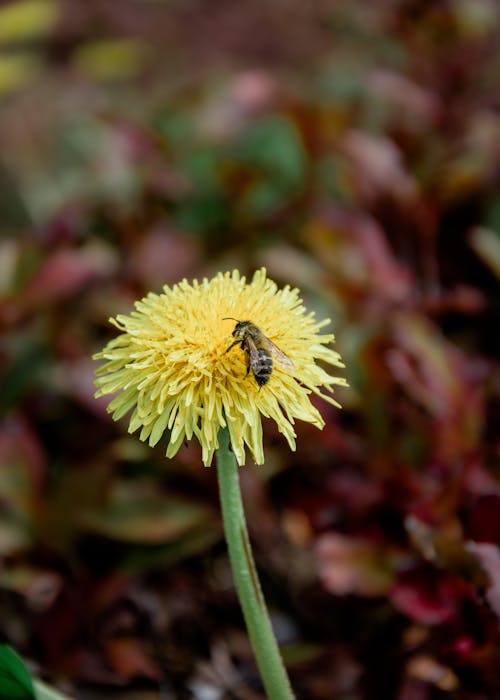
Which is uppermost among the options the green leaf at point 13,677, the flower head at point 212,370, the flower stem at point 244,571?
the flower head at point 212,370

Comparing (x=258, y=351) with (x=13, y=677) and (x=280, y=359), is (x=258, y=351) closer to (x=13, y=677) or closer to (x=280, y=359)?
(x=280, y=359)

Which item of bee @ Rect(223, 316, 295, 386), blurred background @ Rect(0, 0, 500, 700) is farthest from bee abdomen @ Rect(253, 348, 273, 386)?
blurred background @ Rect(0, 0, 500, 700)

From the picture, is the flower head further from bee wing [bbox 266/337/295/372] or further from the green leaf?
the green leaf

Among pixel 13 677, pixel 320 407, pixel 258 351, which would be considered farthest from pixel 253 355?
pixel 320 407

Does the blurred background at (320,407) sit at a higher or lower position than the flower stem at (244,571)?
higher

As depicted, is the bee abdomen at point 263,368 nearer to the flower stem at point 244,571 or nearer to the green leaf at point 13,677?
the flower stem at point 244,571

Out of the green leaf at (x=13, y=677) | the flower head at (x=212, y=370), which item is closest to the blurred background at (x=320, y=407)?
the green leaf at (x=13, y=677)

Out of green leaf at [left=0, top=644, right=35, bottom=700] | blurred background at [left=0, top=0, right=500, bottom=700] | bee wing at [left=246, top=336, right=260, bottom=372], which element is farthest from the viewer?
blurred background at [left=0, top=0, right=500, bottom=700]
